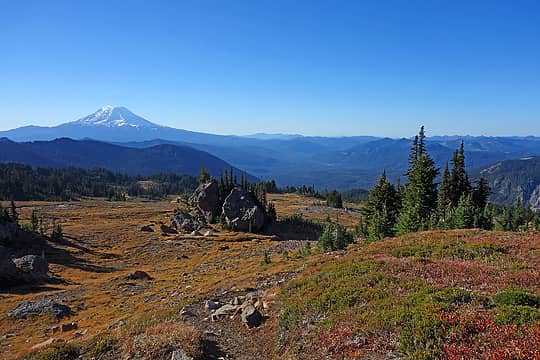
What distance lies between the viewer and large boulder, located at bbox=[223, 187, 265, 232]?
83.9 metres

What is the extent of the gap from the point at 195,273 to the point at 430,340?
3991cm

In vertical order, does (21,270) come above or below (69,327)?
below

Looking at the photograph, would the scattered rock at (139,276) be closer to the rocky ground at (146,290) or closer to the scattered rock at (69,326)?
the rocky ground at (146,290)

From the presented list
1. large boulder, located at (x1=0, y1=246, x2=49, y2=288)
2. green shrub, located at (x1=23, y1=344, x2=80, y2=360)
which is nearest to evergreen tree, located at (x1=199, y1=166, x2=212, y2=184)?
large boulder, located at (x1=0, y1=246, x2=49, y2=288)

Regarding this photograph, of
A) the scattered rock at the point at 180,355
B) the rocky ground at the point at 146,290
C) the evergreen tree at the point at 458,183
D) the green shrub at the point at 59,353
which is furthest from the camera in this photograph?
the evergreen tree at the point at 458,183

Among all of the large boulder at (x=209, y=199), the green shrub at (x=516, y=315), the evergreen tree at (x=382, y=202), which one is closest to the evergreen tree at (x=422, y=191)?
the evergreen tree at (x=382, y=202)

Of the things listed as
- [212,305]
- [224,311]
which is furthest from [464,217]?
[224,311]

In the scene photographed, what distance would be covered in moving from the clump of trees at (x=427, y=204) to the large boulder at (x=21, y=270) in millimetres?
49761

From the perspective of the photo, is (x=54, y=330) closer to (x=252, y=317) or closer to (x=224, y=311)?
(x=224, y=311)

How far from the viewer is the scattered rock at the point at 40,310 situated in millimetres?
35594

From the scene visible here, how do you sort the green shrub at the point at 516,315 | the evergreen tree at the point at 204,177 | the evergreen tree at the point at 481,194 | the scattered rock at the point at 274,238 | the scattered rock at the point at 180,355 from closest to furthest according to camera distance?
the green shrub at the point at 516,315 < the scattered rock at the point at 180,355 < the evergreen tree at the point at 481,194 < the scattered rock at the point at 274,238 < the evergreen tree at the point at 204,177

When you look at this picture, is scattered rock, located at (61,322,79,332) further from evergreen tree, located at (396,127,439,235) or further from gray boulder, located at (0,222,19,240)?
gray boulder, located at (0,222,19,240)

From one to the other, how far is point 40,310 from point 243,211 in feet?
174

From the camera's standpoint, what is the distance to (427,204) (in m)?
57.8
